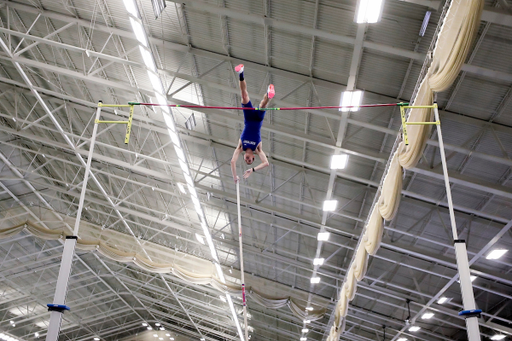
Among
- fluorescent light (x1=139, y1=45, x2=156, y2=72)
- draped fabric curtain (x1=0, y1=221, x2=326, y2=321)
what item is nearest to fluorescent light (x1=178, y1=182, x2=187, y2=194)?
draped fabric curtain (x1=0, y1=221, x2=326, y2=321)

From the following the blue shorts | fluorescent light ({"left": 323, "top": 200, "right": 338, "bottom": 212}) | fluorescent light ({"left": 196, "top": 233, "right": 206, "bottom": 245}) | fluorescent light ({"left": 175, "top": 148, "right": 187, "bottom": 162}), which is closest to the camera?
the blue shorts

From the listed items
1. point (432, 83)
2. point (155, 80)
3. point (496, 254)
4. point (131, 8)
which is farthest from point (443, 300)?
point (131, 8)

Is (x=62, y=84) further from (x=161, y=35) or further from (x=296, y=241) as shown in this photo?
(x=296, y=241)

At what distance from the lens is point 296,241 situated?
1998 centimetres

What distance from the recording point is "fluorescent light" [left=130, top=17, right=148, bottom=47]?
10.5 m

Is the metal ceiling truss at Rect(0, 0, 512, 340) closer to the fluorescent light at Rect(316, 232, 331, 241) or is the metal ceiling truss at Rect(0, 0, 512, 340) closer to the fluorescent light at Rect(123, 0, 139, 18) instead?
the fluorescent light at Rect(316, 232, 331, 241)

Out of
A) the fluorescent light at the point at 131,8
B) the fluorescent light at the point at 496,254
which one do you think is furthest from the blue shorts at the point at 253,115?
the fluorescent light at the point at 496,254

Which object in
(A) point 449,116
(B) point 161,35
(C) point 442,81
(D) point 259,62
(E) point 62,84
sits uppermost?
(E) point 62,84

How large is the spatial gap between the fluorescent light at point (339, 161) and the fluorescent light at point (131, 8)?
701 cm

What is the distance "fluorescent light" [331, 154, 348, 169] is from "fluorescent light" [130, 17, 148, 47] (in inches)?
256

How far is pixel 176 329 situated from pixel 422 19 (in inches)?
1550

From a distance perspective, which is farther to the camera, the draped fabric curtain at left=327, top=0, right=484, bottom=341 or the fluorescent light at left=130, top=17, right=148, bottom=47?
the fluorescent light at left=130, top=17, right=148, bottom=47

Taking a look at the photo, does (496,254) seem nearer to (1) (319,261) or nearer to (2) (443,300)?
(2) (443,300)

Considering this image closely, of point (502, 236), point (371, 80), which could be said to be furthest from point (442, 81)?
point (502, 236)
